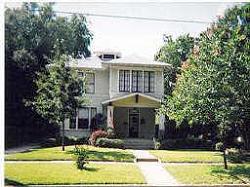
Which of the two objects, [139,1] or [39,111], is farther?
[39,111]

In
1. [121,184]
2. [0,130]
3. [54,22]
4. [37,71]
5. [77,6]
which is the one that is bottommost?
[121,184]

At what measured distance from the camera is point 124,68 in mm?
18219

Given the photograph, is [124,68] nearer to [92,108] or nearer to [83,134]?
[92,108]

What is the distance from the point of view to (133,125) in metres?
18.5

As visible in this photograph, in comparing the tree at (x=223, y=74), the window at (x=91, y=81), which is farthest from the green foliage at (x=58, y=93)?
the tree at (x=223, y=74)

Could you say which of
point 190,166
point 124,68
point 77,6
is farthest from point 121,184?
point 124,68

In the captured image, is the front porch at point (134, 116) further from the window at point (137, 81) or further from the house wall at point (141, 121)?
the window at point (137, 81)

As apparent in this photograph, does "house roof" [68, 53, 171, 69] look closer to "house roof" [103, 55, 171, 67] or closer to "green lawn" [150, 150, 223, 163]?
"house roof" [103, 55, 171, 67]

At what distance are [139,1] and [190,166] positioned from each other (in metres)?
4.62

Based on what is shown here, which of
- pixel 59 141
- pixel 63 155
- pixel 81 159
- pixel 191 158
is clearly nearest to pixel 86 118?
pixel 59 141

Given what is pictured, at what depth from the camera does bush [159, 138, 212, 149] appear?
16172 millimetres

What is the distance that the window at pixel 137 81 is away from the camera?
719 inches

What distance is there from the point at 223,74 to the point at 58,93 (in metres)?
5.49

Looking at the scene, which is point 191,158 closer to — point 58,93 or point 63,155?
point 63,155
